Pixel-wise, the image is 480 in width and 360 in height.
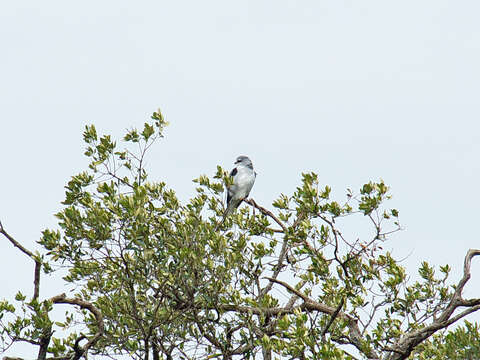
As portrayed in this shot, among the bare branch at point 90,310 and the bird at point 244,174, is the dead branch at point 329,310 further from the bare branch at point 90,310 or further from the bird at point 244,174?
the bird at point 244,174

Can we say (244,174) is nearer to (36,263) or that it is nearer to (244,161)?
(244,161)

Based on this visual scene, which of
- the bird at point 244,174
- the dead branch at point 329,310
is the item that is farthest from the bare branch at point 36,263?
the bird at point 244,174

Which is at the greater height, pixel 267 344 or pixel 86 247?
pixel 86 247

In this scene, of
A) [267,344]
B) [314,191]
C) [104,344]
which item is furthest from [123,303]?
[314,191]

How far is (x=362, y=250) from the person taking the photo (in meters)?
8.97

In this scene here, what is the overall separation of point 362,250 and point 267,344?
1970mm

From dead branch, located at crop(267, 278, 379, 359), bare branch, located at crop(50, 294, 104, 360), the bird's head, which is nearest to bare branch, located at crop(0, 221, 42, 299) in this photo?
bare branch, located at crop(50, 294, 104, 360)

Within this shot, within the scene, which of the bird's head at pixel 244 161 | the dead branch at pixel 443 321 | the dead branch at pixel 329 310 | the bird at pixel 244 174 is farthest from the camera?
the bird's head at pixel 244 161

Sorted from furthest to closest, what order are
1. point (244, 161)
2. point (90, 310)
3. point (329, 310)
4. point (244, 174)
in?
1. point (244, 161)
2. point (244, 174)
3. point (329, 310)
4. point (90, 310)

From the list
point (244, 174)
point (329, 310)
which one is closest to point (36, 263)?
point (329, 310)

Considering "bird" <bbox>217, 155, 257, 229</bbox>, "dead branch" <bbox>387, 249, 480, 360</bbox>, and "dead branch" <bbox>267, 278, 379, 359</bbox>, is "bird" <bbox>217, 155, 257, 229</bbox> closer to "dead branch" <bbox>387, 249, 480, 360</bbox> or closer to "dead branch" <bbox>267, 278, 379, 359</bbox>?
"dead branch" <bbox>267, 278, 379, 359</bbox>

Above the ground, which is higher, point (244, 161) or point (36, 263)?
point (244, 161)

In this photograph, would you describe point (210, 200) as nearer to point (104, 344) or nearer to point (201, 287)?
point (201, 287)

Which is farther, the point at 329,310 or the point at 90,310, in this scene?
the point at 329,310
